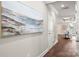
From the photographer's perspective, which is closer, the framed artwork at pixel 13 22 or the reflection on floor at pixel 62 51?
the framed artwork at pixel 13 22

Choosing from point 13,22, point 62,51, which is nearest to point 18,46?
point 13,22

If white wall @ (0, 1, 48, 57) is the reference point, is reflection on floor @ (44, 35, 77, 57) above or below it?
below

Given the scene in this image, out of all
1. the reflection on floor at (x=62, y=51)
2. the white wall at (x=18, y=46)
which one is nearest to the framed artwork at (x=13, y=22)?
the white wall at (x=18, y=46)

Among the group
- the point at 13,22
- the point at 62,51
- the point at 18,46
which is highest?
the point at 13,22

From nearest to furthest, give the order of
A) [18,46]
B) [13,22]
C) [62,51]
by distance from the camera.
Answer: [13,22]
[18,46]
[62,51]

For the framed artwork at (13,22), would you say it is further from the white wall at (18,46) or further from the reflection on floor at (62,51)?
the reflection on floor at (62,51)

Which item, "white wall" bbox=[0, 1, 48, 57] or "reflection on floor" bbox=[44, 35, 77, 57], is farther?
"reflection on floor" bbox=[44, 35, 77, 57]

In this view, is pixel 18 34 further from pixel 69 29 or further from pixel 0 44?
pixel 69 29

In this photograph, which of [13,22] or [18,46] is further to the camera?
[18,46]

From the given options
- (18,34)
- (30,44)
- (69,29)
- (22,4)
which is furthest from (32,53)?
(69,29)

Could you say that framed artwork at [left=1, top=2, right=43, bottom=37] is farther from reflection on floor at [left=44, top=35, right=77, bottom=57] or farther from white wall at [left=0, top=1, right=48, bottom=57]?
reflection on floor at [left=44, top=35, right=77, bottom=57]

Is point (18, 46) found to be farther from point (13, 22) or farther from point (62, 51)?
point (62, 51)

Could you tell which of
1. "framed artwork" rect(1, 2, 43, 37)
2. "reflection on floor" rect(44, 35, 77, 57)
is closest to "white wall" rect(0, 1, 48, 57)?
"framed artwork" rect(1, 2, 43, 37)

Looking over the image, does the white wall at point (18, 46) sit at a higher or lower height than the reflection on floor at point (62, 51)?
higher
